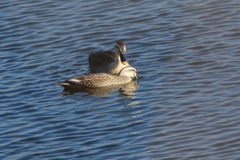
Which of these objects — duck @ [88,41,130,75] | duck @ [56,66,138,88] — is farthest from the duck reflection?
duck @ [88,41,130,75]

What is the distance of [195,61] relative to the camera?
12.0 metres

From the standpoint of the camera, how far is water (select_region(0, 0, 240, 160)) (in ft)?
25.6

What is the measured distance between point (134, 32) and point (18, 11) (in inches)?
211

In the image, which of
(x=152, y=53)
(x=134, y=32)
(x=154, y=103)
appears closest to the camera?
(x=154, y=103)

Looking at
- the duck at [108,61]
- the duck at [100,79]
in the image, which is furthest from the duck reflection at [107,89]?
the duck at [108,61]

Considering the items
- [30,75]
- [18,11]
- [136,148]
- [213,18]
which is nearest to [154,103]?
[136,148]

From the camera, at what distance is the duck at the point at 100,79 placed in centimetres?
1095

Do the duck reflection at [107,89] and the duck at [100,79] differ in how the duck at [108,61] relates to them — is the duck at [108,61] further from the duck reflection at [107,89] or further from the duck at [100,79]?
the duck reflection at [107,89]

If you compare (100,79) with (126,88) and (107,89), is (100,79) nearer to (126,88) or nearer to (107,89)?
(107,89)

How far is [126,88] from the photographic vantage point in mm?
11234

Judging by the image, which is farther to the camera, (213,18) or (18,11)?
(18,11)

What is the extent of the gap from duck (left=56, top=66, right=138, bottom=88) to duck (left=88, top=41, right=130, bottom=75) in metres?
0.61

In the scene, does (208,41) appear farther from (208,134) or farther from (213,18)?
(208,134)

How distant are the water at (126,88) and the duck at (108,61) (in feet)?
1.14
